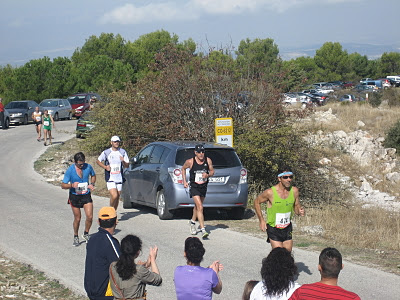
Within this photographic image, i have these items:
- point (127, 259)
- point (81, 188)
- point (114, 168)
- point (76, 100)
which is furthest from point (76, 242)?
point (76, 100)

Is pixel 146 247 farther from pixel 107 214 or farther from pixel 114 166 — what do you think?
pixel 107 214

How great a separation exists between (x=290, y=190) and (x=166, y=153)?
565cm

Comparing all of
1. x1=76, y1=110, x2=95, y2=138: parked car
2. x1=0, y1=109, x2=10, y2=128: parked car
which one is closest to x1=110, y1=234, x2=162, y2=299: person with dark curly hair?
x1=76, y1=110, x2=95, y2=138: parked car

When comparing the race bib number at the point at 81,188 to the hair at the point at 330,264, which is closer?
the hair at the point at 330,264

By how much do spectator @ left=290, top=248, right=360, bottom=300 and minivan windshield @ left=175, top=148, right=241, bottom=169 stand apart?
850cm

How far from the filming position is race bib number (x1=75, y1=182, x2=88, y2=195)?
10.9 metres

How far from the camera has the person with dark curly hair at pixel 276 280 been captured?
15.5ft

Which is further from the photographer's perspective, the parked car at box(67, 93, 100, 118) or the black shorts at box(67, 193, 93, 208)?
the parked car at box(67, 93, 100, 118)

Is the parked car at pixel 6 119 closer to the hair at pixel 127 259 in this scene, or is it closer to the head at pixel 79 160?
the head at pixel 79 160

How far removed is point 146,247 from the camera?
429 inches

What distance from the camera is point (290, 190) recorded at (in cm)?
847

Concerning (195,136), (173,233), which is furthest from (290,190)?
(195,136)

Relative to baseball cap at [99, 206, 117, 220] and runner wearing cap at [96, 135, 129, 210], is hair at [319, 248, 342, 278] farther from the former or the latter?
runner wearing cap at [96, 135, 129, 210]

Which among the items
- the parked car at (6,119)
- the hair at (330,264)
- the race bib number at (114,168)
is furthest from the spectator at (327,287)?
the parked car at (6,119)
